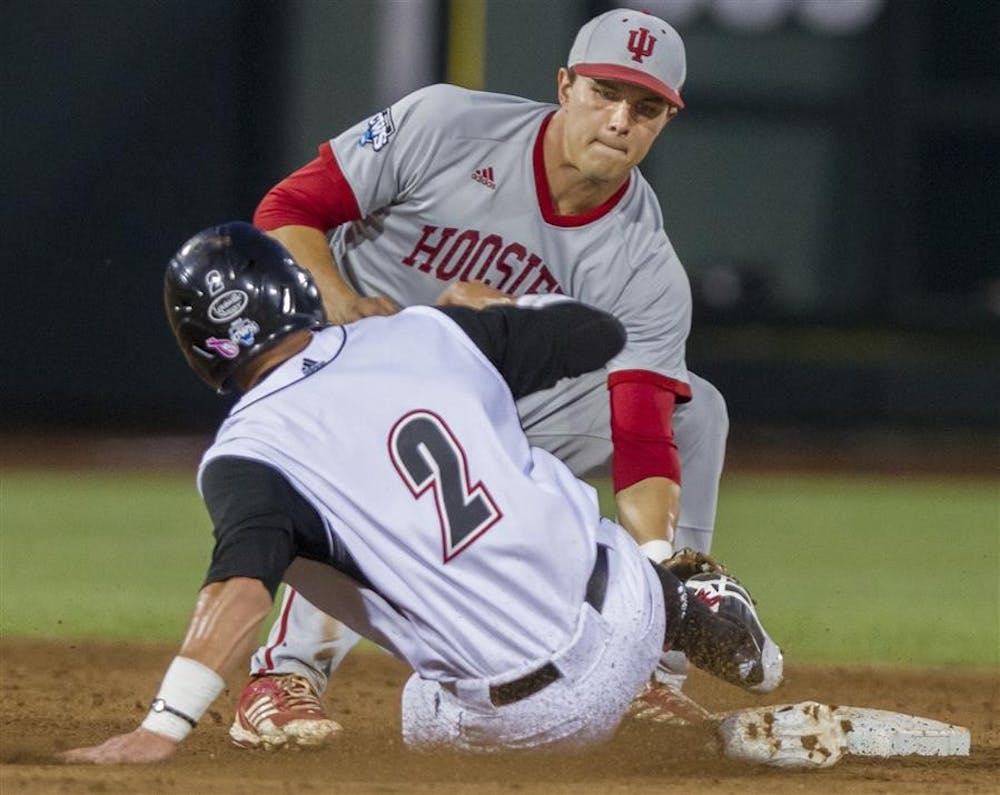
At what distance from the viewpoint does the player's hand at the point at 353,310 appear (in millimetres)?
4734

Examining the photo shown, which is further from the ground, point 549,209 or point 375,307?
point 549,209

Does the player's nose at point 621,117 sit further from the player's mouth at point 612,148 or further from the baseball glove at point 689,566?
the baseball glove at point 689,566

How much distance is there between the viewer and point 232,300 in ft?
12.8

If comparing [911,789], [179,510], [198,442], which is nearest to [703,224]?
[198,442]

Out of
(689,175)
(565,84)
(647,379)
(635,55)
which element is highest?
(635,55)

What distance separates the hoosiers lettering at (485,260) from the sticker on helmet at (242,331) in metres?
1.40

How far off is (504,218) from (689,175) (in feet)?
30.0

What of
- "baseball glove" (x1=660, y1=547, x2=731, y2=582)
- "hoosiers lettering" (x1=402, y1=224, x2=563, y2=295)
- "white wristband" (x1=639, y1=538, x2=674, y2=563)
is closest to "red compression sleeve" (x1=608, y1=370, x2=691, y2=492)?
"white wristband" (x1=639, y1=538, x2=674, y2=563)

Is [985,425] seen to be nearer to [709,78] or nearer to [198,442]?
[709,78]

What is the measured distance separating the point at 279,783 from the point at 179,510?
7.12 meters

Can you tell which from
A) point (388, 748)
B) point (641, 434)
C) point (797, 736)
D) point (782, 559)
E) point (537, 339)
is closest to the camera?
point (537, 339)

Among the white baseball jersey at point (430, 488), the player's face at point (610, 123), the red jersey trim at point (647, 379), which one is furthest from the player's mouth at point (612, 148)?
the white baseball jersey at point (430, 488)

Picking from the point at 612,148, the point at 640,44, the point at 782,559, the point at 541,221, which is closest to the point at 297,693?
the point at 541,221

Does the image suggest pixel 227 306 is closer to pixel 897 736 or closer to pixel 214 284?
pixel 214 284
